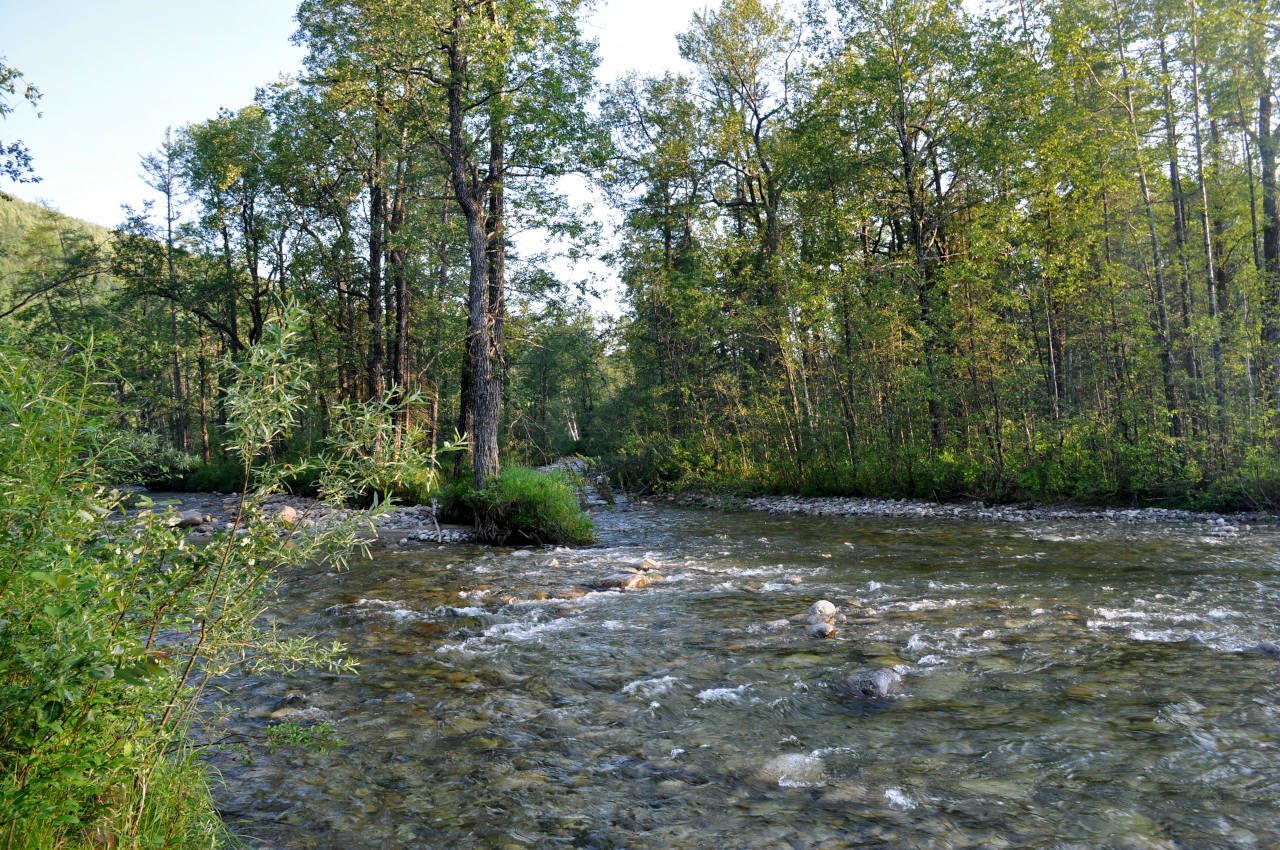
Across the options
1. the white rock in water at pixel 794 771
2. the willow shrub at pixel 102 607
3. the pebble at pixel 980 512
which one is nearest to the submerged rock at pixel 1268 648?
the white rock in water at pixel 794 771

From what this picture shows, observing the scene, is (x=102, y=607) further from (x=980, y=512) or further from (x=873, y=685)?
(x=980, y=512)

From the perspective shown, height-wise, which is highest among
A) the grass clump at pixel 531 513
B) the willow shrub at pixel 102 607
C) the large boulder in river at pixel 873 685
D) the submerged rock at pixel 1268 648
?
the willow shrub at pixel 102 607

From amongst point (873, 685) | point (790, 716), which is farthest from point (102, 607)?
point (873, 685)

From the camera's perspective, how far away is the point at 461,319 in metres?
22.6

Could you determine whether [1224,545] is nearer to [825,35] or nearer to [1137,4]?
[1137,4]

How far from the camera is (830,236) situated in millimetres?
22656

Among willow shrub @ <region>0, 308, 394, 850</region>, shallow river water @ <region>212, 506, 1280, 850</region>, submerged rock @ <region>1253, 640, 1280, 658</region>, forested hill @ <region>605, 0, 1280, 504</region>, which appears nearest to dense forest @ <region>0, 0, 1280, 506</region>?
forested hill @ <region>605, 0, 1280, 504</region>

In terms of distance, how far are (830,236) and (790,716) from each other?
20.3m

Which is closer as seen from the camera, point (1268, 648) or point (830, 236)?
point (1268, 648)

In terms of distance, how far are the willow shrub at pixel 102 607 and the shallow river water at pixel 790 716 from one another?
1.21 meters

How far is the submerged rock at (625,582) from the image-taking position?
988 cm

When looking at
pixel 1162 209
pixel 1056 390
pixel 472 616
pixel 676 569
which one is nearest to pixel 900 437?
pixel 1056 390

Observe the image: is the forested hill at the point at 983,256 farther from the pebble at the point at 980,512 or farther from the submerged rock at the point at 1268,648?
the submerged rock at the point at 1268,648

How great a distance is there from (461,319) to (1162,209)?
2393cm
